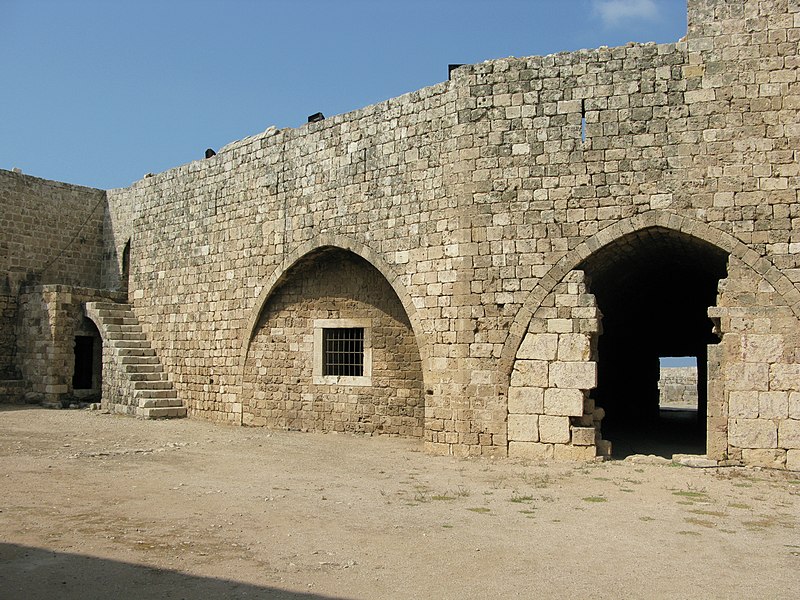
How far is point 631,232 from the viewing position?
32.2ft

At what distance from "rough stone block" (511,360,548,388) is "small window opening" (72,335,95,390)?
12493 mm

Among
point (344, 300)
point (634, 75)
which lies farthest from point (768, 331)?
point (344, 300)

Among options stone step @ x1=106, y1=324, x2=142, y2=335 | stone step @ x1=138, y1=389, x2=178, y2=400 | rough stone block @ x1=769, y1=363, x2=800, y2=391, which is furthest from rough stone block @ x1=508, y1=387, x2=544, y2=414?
stone step @ x1=106, y1=324, x2=142, y2=335

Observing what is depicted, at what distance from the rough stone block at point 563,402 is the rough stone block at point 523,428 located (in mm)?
234

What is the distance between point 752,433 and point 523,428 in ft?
9.28

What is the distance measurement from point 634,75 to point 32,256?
1607cm

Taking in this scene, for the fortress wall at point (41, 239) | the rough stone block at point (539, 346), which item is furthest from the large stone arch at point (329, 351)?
the fortress wall at point (41, 239)

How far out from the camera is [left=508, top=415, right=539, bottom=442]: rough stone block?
1004cm

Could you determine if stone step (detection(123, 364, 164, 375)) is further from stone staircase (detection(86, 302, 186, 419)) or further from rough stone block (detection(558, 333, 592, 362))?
rough stone block (detection(558, 333, 592, 362))

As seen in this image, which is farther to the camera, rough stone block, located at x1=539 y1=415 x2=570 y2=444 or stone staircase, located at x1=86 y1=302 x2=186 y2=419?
stone staircase, located at x1=86 y1=302 x2=186 y2=419

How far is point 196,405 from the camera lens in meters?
15.4

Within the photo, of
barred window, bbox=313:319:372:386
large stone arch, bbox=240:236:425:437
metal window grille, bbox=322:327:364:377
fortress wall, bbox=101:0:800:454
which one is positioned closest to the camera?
fortress wall, bbox=101:0:800:454

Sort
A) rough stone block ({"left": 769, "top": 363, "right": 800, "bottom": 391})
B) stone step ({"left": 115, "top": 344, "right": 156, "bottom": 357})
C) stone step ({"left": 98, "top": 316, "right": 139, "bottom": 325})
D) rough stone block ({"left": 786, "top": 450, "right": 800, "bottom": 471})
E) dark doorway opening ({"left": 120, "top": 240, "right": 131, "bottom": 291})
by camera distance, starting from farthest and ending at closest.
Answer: dark doorway opening ({"left": 120, "top": 240, "right": 131, "bottom": 291}) → stone step ({"left": 98, "top": 316, "right": 139, "bottom": 325}) → stone step ({"left": 115, "top": 344, "right": 156, "bottom": 357}) → rough stone block ({"left": 769, "top": 363, "right": 800, "bottom": 391}) → rough stone block ({"left": 786, "top": 450, "right": 800, "bottom": 471})

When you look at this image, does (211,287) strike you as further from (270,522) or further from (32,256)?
(270,522)
